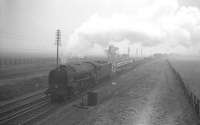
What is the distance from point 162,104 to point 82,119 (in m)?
8.22

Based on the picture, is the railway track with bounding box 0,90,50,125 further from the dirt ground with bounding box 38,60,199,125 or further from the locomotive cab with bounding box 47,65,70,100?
the dirt ground with bounding box 38,60,199,125

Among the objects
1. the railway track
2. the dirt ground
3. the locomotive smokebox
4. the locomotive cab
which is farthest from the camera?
the locomotive cab

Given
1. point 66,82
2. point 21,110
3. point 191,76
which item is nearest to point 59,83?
point 66,82

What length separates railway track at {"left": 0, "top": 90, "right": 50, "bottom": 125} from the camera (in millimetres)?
11375

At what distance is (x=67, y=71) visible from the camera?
1580 centimetres

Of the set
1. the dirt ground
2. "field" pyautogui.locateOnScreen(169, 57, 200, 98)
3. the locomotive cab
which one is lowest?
the dirt ground

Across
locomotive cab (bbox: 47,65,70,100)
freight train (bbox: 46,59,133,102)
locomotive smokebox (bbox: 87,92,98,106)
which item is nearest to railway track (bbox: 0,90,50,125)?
locomotive cab (bbox: 47,65,70,100)

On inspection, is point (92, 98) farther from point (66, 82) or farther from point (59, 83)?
point (59, 83)

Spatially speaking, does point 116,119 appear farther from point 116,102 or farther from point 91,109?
point 116,102

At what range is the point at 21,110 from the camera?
43.9 ft

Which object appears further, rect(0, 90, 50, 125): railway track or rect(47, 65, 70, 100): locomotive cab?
rect(47, 65, 70, 100): locomotive cab

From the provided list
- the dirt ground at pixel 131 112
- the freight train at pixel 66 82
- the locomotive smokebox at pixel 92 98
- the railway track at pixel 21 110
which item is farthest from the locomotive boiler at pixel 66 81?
the locomotive smokebox at pixel 92 98

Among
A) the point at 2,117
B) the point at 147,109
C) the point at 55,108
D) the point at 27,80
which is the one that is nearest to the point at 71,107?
the point at 55,108

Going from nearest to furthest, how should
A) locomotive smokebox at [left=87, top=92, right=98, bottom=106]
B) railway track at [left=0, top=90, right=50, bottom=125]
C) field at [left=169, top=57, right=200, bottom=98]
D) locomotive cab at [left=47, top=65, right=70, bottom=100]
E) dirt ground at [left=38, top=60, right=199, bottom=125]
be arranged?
railway track at [left=0, top=90, right=50, bottom=125], dirt ground at [left=38, top=60, right=199, bottom=125], locomotive smokebox at [left=87, top=92, right=98, bottom=106], locomotive cab at [left=47, top=65, right=70, bottom=100], field at [left=169, top=57, right=200, bottom=98]
